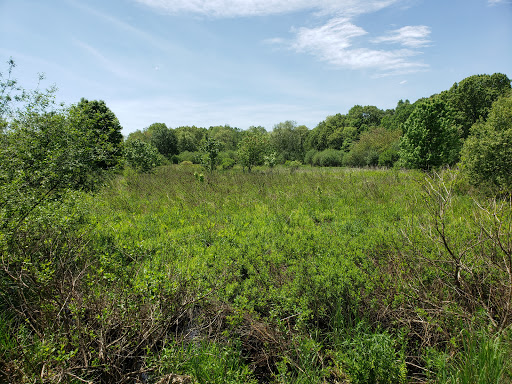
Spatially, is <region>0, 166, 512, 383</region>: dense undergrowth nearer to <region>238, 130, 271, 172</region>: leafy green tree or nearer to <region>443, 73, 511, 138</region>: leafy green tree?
<region>238, 130, 271, 172</region>: leafy green tree

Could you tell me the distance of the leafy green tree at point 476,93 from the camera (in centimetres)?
3391

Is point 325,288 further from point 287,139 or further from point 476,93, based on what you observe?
point 287,139

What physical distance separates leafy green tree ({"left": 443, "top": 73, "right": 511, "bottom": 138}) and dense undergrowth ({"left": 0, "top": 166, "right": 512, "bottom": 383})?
37440 millimetres

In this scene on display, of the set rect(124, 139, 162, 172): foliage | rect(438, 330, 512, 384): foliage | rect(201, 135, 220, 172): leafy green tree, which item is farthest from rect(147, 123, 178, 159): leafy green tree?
rect(438, 330, 512, 384): foliage

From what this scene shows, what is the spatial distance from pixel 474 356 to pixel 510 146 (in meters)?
9.62

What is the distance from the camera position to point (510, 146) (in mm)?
8859

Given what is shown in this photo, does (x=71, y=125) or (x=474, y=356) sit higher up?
(x=71, y=125)

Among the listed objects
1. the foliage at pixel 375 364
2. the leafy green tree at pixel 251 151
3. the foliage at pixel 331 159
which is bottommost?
the foliage at pixel 375 364

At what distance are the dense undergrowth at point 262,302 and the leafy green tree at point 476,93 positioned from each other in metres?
37.4

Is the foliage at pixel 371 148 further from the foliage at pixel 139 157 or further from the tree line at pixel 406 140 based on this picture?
the foliage at pixel 139 157

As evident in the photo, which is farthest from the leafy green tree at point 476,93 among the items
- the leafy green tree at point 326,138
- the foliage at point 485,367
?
the foliage at point 485,367

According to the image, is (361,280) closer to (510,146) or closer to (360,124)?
(510,146)

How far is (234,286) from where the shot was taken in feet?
14.6

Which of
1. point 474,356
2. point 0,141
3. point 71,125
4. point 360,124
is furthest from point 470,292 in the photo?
point 360,124
